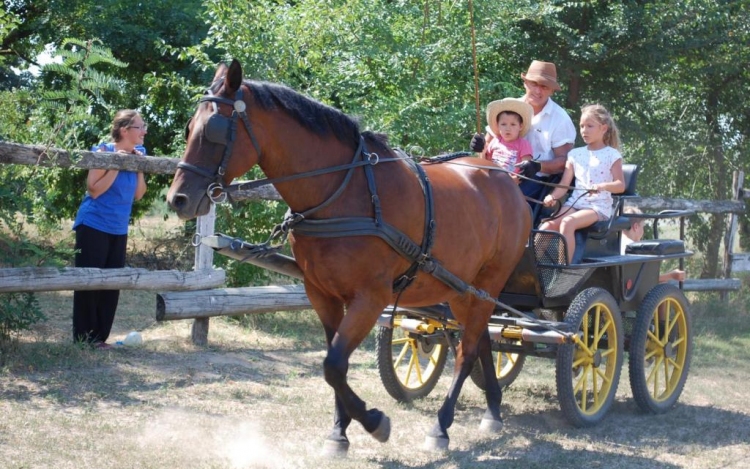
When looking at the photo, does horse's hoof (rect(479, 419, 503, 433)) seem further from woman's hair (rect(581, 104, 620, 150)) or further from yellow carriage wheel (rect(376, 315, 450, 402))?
woman's hair (rect(581, 104, 620, 150))

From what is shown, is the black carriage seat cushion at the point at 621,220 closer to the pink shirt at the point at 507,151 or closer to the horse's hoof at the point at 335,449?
the pink shirt at the point at 507,151

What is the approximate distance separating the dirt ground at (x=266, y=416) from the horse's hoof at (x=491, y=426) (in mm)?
54

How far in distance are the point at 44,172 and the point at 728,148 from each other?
10764 millimetres

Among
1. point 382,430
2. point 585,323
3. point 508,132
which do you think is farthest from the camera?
Result: point 508,132

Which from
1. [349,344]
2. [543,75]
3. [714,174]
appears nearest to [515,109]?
[543,75]

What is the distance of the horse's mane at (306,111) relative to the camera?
4.22 meters

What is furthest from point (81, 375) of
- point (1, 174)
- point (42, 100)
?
point (42, 100)

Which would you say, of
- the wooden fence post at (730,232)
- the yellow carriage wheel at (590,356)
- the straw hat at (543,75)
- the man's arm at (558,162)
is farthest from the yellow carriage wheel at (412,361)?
the wooden fence post at (730,232)

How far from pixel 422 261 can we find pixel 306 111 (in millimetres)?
1037

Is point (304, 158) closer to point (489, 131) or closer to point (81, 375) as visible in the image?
point (489, 131)

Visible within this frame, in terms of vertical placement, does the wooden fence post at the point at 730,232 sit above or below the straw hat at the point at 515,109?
below

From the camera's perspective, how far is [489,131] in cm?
618

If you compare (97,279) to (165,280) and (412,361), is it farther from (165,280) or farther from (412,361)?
(412,361)

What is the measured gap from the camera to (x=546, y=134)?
618 cm
